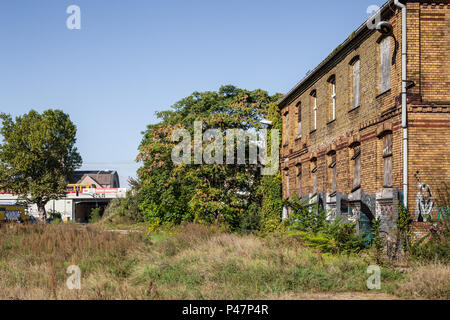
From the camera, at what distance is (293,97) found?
2481cm

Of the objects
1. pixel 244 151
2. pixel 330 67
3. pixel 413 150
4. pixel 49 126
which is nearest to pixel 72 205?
pixel 49 126

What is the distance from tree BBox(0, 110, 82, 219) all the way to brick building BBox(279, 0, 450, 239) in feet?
111

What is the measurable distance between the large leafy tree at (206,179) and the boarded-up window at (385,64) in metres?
10.8

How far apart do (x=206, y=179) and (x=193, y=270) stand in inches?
531

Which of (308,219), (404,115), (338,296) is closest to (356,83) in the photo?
(404,115)

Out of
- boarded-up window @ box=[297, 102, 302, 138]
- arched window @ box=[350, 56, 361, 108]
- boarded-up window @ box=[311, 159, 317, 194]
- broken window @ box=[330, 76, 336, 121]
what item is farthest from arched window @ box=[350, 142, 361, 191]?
boarded-up window @ box=[297, 102, 302, 138]

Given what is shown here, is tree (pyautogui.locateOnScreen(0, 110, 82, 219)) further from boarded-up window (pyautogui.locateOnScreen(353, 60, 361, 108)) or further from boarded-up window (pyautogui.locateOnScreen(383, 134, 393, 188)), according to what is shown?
boarded-up window (pyautogui.locateOnScreen(383, 134, 393, 188))

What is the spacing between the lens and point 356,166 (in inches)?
681

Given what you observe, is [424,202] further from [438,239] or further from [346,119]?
[346,119]

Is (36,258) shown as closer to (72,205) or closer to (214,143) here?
(214,143)

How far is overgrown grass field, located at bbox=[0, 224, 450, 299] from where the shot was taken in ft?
30.2

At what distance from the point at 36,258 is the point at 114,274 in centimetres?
337

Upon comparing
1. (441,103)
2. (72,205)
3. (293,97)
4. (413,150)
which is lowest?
(72,205)
